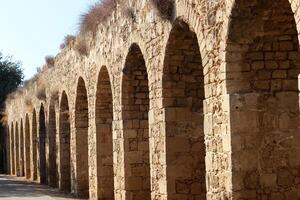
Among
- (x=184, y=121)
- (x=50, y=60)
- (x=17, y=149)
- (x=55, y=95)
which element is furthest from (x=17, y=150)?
(x=184, y=121)

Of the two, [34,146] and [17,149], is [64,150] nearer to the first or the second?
[34,146]

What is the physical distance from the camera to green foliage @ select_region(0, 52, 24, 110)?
36.7 meters

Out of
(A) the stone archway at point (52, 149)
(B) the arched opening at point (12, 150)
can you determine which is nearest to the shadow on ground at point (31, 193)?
(A) the stone archway at point (52, 149)

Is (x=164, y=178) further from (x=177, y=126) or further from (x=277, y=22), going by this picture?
(x=277, y=22)

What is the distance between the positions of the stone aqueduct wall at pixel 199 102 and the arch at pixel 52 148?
549 centimetres

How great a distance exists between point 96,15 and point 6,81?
25024 millimetres

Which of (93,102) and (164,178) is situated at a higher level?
(93,102)

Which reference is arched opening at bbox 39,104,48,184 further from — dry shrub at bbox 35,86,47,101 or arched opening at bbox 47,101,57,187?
arched opening at bbox 47,101,57,187

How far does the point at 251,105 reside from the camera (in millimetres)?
6863

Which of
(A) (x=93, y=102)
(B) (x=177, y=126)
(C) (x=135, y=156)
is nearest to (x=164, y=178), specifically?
(B) (x=177, y=126)

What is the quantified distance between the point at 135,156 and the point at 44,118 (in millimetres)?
12422

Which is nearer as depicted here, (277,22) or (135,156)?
(277,22)

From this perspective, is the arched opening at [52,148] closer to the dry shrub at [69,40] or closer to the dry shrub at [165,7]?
the dry shrub at [69,40]

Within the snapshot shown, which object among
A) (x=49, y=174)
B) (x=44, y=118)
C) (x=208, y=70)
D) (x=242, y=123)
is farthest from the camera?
(x=44, y=118)
